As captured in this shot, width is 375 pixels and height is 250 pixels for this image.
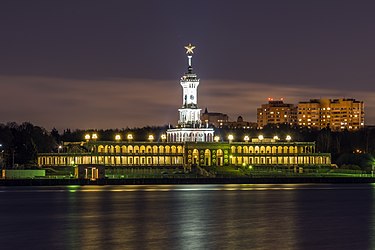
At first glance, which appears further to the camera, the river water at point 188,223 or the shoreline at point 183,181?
the shoreline at point 183,181

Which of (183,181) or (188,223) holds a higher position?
(183,181)

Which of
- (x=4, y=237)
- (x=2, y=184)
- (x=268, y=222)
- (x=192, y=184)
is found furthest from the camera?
(x=192, y=184)

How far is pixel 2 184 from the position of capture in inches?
6422

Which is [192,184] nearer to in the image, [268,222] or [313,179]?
[313,179]

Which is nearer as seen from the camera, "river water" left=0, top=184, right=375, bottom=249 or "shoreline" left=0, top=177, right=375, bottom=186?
"river water" left=0, top=184, right=375, bottom=249

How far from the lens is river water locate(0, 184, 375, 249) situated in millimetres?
62812

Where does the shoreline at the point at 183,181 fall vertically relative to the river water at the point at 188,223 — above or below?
above

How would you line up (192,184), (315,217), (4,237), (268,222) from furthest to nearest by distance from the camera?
(192,184) < (315,217) < (268,222) < (4,237)

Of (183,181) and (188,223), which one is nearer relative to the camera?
(188,223)

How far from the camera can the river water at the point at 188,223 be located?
62.8 m

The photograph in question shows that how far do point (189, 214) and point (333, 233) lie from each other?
67.4 feet

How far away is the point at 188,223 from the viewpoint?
251 feet

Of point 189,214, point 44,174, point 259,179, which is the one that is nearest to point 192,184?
point 259,179

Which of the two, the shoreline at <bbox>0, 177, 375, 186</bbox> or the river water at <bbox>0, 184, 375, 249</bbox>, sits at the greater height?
the shoreline at <bbox>0, 177, 375, 186</bbox>
